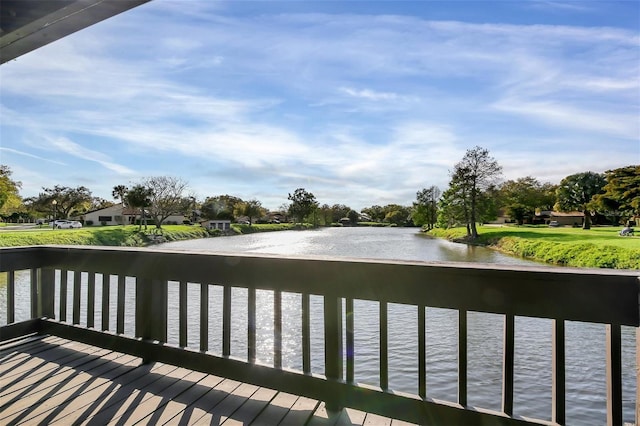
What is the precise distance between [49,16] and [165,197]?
71.9 feet

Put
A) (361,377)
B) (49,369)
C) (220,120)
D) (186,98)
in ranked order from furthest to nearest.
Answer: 1. (220,120)
2. (186,98)
3. (361,377)
4. (49,369)

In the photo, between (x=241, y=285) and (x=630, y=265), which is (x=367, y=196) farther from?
(x=241, y=285)

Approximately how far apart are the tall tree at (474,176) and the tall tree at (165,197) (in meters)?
19.4

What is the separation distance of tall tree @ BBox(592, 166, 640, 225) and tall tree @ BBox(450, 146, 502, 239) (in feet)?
35.2

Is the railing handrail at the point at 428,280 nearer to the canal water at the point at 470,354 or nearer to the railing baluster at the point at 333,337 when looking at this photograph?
the railing baluster at the point at 333,337

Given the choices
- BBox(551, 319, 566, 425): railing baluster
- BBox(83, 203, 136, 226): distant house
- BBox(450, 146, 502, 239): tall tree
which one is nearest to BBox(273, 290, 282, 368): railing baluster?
BBox(551, 319, 566, 425): railing baluster

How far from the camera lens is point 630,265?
30.6ft

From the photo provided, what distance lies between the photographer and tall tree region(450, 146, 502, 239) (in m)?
26.2

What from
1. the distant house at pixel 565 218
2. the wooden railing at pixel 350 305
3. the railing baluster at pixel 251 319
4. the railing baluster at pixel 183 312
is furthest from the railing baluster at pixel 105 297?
the distant house at pixel 565 218

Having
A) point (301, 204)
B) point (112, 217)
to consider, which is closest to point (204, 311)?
point (112, 217)

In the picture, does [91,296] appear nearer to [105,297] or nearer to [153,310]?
[105,297]

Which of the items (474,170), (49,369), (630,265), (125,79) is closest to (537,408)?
(49,369)

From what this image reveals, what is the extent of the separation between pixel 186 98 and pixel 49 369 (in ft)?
34.1

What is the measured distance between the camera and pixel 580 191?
1870 cm
